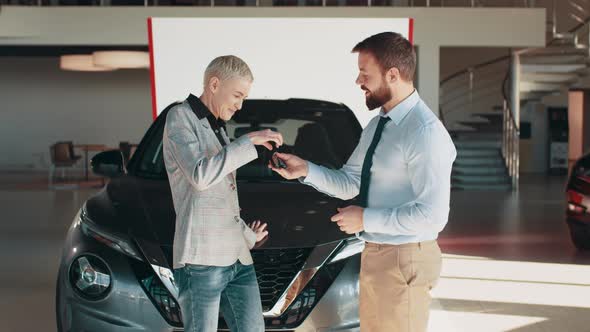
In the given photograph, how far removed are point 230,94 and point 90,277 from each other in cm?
122

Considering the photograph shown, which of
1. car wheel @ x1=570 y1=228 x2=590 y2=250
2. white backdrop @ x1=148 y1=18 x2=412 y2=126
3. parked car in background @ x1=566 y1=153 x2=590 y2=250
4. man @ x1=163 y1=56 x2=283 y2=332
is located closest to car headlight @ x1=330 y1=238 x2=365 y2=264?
man @ x1=163 y1=56 x2=283 y2=332

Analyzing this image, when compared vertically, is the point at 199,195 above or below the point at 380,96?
below

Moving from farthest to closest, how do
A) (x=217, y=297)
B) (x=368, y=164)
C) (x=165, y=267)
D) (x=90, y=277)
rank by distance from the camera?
(x=90, y=277) → (x=165, y=267) → (x=217, y=297) → (x=368, y=164)

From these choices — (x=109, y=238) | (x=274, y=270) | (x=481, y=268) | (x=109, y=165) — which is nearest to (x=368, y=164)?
(x=274, y=270)

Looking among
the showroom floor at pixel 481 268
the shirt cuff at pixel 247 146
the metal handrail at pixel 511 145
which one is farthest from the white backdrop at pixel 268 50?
the metal handrail at pixel 511 145

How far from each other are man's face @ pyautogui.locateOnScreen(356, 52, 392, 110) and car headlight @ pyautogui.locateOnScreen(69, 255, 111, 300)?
4.83 feet

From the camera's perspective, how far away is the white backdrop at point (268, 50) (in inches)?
227

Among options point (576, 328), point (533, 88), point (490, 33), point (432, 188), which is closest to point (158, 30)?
point (576, 328)

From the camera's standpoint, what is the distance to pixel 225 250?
248cm

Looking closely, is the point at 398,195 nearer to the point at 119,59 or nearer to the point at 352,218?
the point at 352,218

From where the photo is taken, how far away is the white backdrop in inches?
227

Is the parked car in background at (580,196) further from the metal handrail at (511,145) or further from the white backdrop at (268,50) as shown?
the metal handrail at (511,145)

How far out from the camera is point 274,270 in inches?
127

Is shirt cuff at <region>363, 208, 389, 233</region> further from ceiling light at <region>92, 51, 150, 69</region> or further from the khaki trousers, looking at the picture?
ceiling light at <region>92, 51, 150, 69</region>
